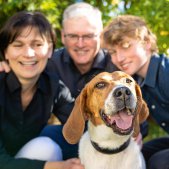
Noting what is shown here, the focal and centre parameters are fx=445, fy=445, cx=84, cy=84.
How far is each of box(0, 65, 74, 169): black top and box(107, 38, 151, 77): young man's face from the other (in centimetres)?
59

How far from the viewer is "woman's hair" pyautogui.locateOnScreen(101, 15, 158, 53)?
3852 mm

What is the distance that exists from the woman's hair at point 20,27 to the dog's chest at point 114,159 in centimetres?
113

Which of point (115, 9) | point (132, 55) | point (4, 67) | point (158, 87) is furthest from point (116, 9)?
point (4, 67)

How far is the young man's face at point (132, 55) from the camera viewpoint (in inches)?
150

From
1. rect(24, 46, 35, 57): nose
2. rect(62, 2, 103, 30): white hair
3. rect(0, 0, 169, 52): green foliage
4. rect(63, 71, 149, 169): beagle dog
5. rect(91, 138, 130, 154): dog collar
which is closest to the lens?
rect(63, 71, 149, 169): beagle dog

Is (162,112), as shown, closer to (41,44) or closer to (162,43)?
(41,44)

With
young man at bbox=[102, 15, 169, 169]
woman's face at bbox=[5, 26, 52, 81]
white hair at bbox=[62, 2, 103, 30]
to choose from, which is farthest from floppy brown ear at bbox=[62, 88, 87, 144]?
white hair at bbox=[62, 2, 103, 30]

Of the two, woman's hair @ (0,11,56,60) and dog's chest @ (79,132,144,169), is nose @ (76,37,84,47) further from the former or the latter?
dog's chest @ (79,132,144,169)

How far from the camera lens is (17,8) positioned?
570 cm

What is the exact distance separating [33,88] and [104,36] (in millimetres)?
792

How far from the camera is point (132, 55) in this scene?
149 inches

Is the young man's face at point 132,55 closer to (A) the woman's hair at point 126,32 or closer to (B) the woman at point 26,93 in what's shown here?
(A) the woman's hair at point 126,32

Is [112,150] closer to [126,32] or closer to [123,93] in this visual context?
[123,93]

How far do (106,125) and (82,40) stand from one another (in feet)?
4.71
